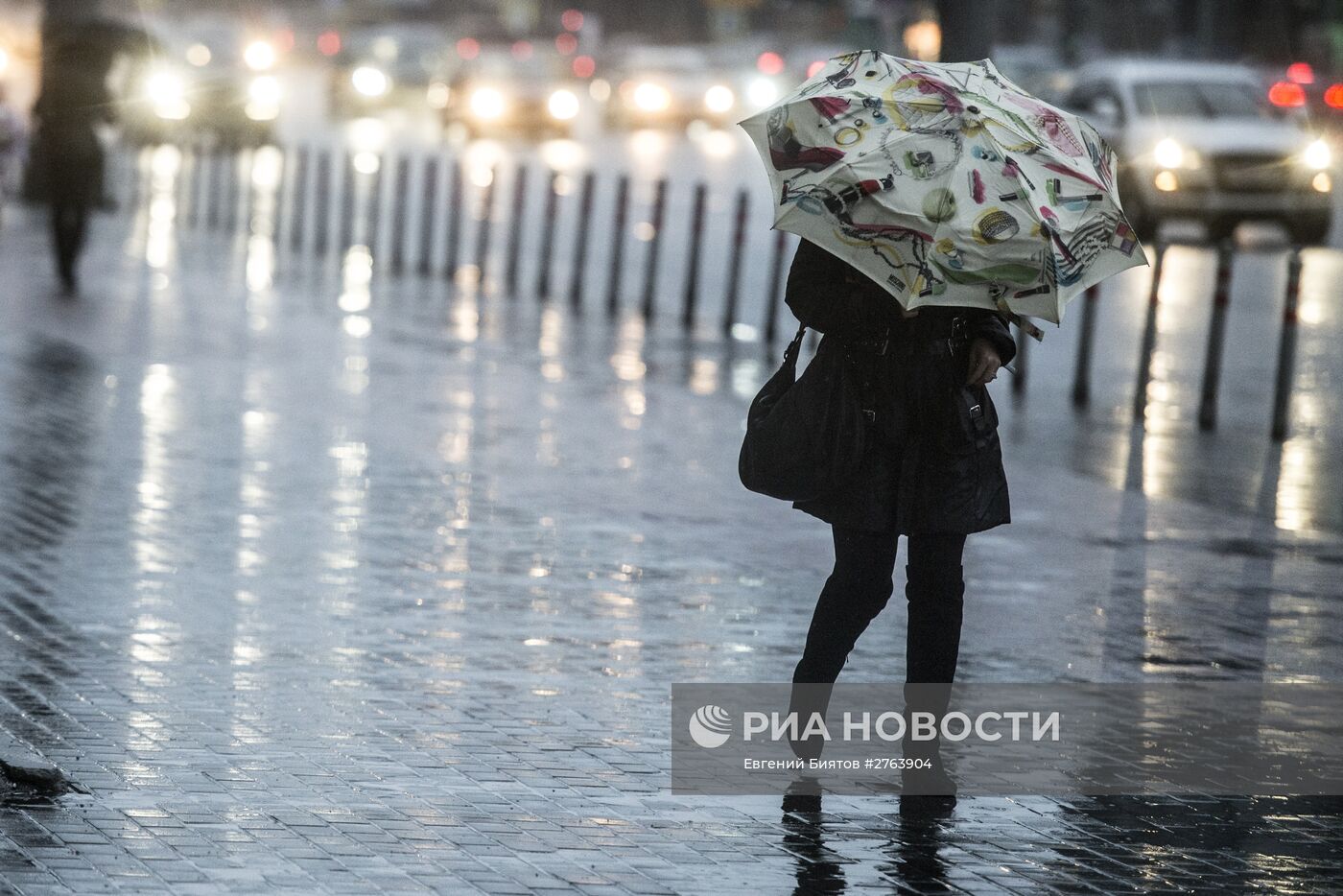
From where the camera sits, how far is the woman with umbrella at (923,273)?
5809mm

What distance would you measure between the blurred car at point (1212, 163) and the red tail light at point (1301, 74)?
2518 cm

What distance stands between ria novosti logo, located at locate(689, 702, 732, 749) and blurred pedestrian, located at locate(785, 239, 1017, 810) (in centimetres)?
66

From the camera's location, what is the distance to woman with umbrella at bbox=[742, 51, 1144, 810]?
581 centimetres

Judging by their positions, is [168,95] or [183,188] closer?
[183,188]

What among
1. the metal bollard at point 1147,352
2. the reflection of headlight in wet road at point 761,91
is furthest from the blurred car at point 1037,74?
the metal bollard at point 1147,352

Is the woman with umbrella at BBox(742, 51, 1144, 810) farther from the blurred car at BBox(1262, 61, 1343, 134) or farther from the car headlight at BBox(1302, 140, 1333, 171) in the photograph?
the blurred car at BBox(1262, 61, 1343, 134)

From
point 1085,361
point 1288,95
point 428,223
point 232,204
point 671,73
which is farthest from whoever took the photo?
point 671,73

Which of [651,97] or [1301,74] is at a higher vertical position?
[1301,74]

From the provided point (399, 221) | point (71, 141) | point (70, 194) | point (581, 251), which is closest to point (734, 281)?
point (581, 251)

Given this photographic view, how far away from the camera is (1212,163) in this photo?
27.5 metres

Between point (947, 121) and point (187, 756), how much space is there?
2.42m

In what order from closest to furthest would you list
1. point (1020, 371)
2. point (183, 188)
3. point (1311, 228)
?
point (1020, 371), point (1311, 228), point (183, 188)

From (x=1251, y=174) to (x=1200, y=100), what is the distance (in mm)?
1942

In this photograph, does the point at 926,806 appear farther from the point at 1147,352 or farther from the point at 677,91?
the point at 677,91
